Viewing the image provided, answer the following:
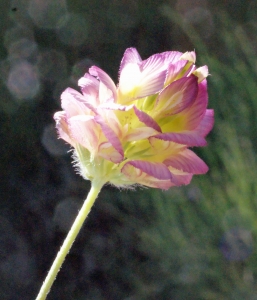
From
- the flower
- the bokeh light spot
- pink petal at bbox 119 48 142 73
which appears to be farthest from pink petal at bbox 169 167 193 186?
the bokeh light spot

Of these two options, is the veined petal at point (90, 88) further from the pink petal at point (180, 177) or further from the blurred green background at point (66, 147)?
the blurred green background at point (66, 147)

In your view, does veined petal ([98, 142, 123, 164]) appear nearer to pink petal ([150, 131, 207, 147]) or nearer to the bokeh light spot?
pink petal ([150, 131, 207, 147])

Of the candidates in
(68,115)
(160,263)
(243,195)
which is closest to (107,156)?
(68,115)

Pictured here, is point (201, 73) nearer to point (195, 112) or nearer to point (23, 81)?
point (195, 112)

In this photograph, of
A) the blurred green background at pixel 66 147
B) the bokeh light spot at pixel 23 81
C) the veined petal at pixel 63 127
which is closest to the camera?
the veined petal at pixel 63 127

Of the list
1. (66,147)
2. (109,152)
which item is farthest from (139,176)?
(66,147)

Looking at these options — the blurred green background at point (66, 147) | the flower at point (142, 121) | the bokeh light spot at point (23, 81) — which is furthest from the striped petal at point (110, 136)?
the bokeh light spot at point (23, 81)
